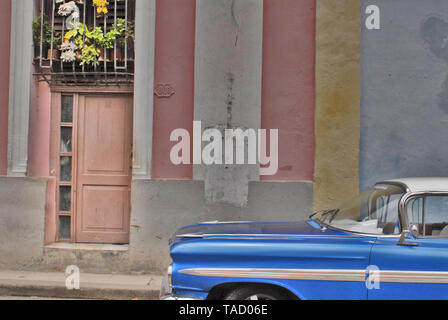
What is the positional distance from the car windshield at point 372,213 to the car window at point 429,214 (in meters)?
0.13

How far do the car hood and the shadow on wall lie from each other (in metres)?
3.47

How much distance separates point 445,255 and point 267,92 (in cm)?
375

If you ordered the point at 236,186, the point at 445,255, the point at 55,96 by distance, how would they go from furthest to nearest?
the point at 55,96 → the point at 236,186 → the point at 445,255

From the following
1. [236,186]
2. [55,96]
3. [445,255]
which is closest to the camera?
[445,255]

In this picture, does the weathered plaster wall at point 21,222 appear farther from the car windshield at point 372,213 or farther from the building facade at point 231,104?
the car windshield at point 372,213

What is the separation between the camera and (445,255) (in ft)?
10.1

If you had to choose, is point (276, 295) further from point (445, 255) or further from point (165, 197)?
point (165, 197)

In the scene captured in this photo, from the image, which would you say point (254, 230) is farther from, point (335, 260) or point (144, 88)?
point (144, 88)

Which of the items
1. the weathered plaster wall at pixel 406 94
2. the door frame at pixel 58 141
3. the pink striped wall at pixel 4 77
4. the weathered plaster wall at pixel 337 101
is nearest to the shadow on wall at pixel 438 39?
the weathered plaster wall at pixel 406 94

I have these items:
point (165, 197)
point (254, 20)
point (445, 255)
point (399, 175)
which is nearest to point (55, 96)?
point (165, 197)

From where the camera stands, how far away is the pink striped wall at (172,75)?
628cm

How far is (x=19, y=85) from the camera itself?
20.6 feet

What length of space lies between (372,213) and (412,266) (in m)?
0.61
